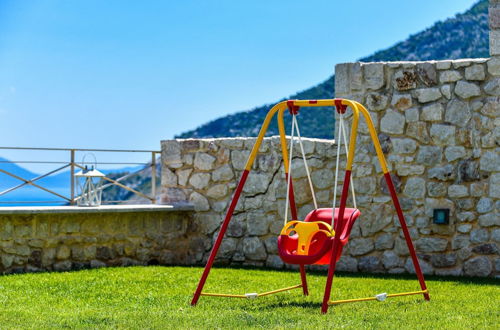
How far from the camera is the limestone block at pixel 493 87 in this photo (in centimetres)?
759

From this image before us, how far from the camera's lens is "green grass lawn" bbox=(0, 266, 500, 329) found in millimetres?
4906

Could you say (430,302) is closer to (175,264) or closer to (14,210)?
(175,264)

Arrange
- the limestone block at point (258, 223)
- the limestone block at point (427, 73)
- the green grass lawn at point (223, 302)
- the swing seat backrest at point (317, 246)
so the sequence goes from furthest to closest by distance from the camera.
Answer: the limestone block at point (258, 223) < the limestone block at point (427, 73) < the swing seat backrest at point (317, 246) < the green grass lawn at point (223, 302)

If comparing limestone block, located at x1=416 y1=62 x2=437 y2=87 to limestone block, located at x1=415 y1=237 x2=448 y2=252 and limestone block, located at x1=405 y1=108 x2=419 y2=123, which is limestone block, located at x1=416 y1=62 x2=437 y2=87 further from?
limestone block, located at x1=415 y1=237 x2=448 y2=252

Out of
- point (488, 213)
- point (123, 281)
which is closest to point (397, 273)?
point (488, 213)

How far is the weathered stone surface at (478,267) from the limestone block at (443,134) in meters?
1.26

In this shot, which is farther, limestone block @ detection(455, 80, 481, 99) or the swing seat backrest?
limestone block @ detection(455, 80, 481, 99)

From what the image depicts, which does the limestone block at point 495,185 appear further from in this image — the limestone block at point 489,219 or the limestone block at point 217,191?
the limestone block at point 217,191

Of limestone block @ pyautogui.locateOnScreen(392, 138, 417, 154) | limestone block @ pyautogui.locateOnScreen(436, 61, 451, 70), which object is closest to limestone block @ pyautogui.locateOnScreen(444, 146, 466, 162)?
limestone block @ pyautogui.locateOnScreen(392, 138, 417, 154)

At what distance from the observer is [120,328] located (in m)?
4.67

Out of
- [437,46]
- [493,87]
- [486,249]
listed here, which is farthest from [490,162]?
[437,46]

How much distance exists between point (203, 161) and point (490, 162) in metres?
3.31

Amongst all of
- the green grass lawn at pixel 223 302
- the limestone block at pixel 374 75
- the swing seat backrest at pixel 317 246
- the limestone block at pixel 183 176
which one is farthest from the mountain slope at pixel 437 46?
the swing seat backrest at pixel 317 246

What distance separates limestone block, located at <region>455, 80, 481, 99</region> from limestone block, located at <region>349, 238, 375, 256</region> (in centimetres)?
185
